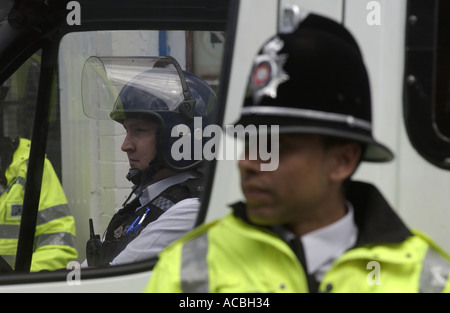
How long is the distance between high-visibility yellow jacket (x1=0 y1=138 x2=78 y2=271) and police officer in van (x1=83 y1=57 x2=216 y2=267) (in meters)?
0.28

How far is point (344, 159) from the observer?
4.21 feet

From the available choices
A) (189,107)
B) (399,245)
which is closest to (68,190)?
(189,107)

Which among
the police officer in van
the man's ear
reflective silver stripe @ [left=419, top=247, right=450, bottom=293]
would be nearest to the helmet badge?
the man's ear

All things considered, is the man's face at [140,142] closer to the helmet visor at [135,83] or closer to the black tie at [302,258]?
the helmet visor at [135,83]

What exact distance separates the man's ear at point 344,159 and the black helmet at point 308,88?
0.13 ft

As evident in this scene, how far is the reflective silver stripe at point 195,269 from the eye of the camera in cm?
124

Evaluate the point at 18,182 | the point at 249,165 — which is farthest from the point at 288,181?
the point at 18,182

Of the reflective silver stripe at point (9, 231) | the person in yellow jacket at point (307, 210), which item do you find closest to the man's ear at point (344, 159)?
the person in yellow jacket at point (307, 210)

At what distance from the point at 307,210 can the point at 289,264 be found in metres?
0.10

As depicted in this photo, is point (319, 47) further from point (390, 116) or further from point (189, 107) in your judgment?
point (189, 107)

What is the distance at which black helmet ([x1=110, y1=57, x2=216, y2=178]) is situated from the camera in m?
2.57

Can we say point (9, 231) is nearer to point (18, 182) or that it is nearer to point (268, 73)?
point (18, 182)

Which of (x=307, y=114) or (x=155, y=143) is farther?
(x=155, y=143)
